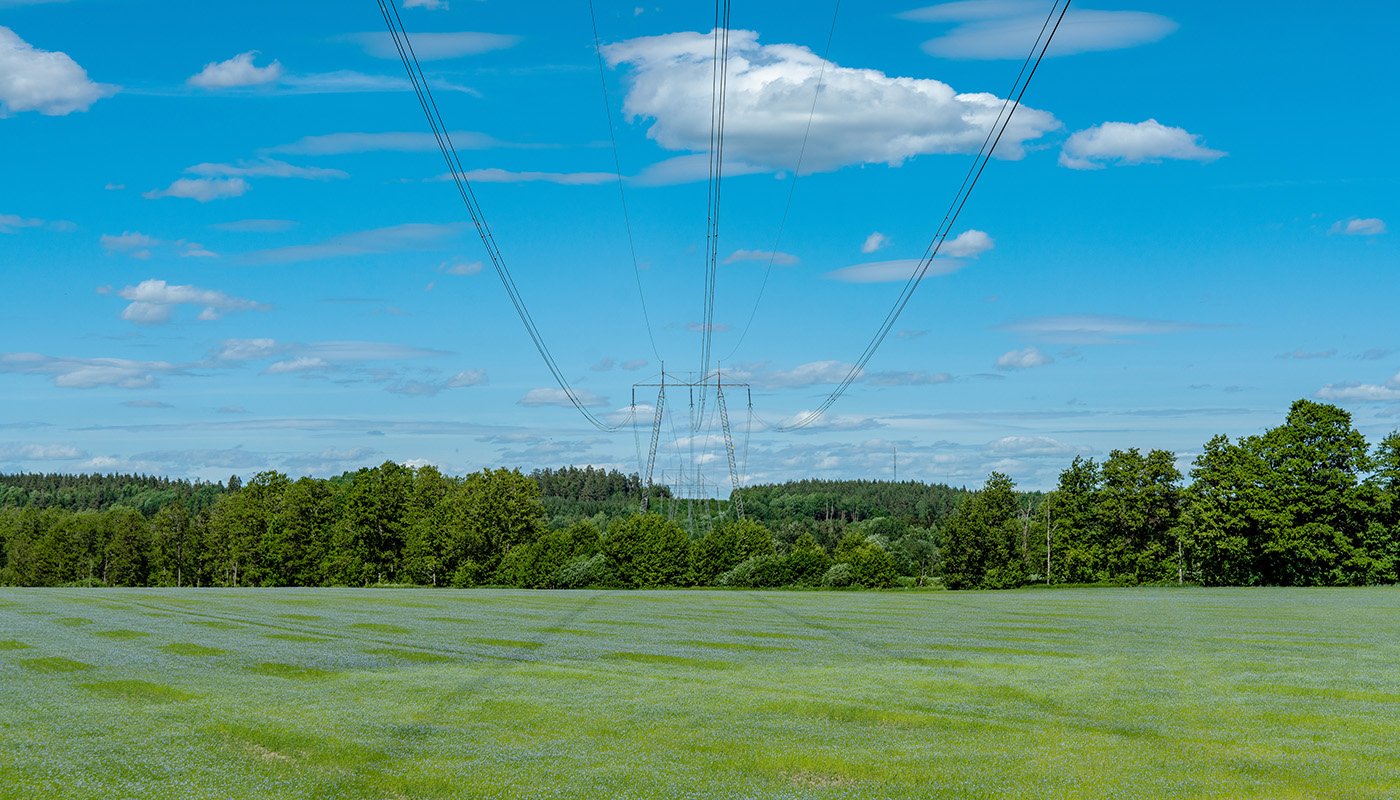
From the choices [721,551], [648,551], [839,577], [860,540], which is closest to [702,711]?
[839,577]

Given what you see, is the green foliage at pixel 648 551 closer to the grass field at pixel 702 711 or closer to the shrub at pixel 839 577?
the shrub at pixel 839 577

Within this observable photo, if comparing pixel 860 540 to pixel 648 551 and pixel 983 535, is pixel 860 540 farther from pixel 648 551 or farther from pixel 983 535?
pixel 648 551

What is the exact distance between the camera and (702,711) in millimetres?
24703

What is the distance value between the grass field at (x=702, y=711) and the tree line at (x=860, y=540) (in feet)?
213

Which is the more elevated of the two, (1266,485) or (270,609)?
(1266,485)

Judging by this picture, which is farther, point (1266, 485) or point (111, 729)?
point (1266, 485)

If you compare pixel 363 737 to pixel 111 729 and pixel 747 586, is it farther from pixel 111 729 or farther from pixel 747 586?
pixel 747 586

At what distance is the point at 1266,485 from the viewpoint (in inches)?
4242

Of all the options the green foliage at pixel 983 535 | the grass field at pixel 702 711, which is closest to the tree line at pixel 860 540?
the green foliage at pixel 983 535

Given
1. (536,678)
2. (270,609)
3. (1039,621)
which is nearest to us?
(536,678)

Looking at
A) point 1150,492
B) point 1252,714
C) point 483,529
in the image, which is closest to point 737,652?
point 1252,714

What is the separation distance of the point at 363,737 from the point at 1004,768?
1163cm

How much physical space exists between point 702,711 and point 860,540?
127533 mm

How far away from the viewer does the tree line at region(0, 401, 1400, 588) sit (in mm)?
105750
